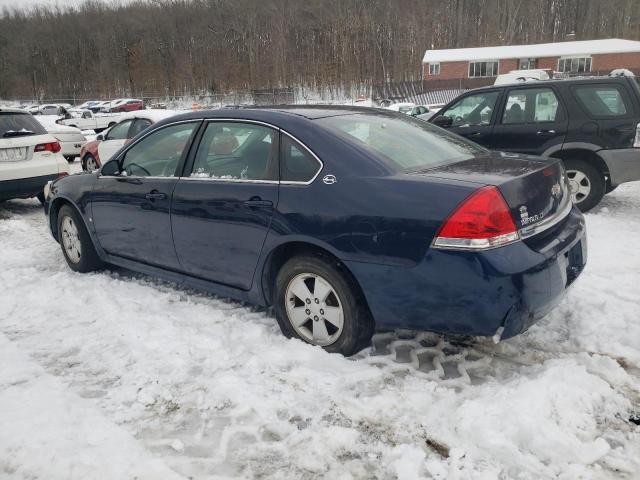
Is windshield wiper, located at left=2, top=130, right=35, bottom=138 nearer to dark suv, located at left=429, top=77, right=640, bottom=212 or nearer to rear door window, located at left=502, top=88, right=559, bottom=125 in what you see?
dark suv, located at left=429, top=77, right=640, bottom=212

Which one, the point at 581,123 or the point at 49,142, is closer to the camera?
the point at 581,123

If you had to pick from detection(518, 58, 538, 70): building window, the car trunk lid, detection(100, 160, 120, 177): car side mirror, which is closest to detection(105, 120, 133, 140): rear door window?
detection(100, 160, 120, 177): car side mirror

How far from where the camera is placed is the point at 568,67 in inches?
1908

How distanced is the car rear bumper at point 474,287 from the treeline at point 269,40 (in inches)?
2504

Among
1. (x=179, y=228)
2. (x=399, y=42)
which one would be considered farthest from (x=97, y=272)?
(x=399, y=42)

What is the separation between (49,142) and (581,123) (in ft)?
25.6

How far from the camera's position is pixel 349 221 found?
3094 mm

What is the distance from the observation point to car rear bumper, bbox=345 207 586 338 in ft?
8.96

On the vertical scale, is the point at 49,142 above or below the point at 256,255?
above

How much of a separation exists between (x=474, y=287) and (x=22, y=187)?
7575 millimetres

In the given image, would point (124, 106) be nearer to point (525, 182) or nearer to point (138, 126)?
point (138, 126)

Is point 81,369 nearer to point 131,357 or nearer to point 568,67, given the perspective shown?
point 131,357

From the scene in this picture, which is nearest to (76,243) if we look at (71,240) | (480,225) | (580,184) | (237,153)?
(71,240)

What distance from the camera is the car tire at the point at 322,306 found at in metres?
3.23
